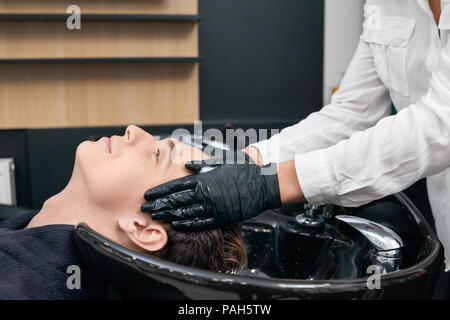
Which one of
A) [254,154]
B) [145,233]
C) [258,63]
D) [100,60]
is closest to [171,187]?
[145,233]

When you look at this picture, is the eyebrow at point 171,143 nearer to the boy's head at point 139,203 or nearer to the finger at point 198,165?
the boy's head at point 139,203

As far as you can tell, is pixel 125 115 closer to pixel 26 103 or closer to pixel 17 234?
pixel 26 103

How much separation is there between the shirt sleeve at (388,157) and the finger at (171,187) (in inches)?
9.1

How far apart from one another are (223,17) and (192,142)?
124 centimetres

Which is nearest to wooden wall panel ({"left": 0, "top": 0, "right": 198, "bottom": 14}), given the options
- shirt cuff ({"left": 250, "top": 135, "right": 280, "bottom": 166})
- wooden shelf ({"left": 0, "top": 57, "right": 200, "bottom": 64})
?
wooden shelf ({"left": 0, "top": 57, "right": 200, "bottom": 64})

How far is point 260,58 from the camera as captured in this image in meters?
2.71

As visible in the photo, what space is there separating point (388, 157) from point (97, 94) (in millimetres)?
1821

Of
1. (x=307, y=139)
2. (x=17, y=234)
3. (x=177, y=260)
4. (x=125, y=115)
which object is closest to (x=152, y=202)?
(x=177, y=260)

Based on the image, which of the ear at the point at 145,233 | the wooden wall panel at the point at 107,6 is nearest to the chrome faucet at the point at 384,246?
the ear at the point at 145,233

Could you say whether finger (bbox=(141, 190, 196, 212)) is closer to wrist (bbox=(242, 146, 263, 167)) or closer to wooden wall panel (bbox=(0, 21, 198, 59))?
wrist (bbox=(242, 146, 263, 167))

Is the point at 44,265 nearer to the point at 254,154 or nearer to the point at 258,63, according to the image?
the point at 254,154

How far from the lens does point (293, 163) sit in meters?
0.96

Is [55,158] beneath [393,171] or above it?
beneath

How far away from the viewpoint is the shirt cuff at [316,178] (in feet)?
3.03
